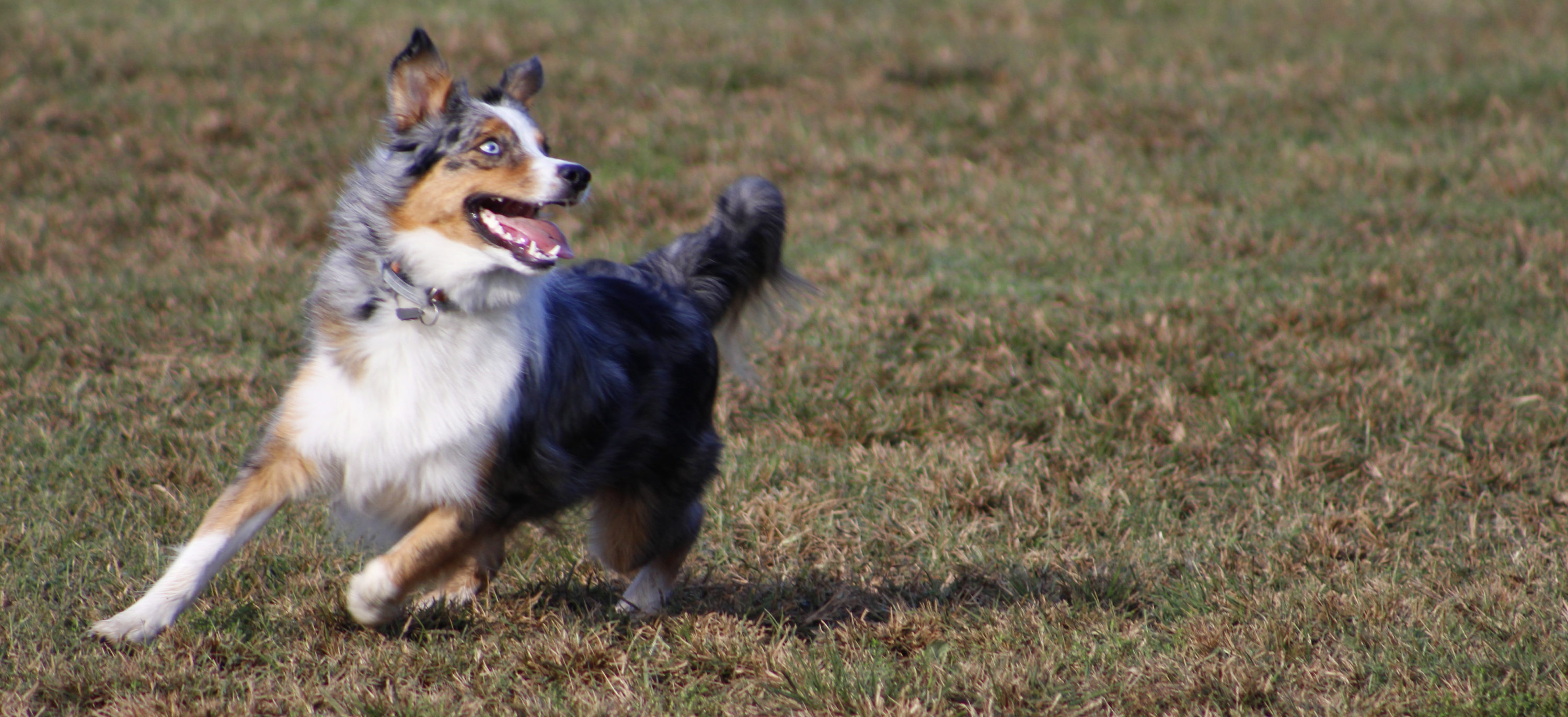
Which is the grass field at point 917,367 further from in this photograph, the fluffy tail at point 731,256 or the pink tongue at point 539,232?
the pink tongue at point 539,232

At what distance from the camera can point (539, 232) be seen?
12.3 ft

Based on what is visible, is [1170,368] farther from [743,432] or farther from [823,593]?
[823,593]

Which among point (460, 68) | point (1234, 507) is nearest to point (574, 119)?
point (460, 68)

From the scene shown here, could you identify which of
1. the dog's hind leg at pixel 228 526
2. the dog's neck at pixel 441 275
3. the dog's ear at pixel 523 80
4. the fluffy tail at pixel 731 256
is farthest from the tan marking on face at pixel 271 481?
the fluffy tail at pixel 731 256

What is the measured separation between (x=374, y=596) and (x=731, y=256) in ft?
6.03

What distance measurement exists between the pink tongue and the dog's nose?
0.47ft

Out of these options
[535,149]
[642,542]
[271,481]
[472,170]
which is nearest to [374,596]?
[271,481]

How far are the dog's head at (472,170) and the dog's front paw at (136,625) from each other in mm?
1257

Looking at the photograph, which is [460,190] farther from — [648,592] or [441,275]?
[648,592]

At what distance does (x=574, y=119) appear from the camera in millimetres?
10891

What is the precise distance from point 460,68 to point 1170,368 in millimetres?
7243

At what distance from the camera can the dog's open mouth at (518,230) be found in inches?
145

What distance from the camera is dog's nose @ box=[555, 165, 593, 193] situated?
3.69 meters

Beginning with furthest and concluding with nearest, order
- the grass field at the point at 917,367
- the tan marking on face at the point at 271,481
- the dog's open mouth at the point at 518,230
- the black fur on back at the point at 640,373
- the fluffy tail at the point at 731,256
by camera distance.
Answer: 1. the fluffy tail at the point at 731,256
2. the grass field at the point at 917,367
3. the black fur on back at the point at 640,373
4. the tan marking on face at the point at 271,481
5. the dog's open mouth at the point at 518,230
